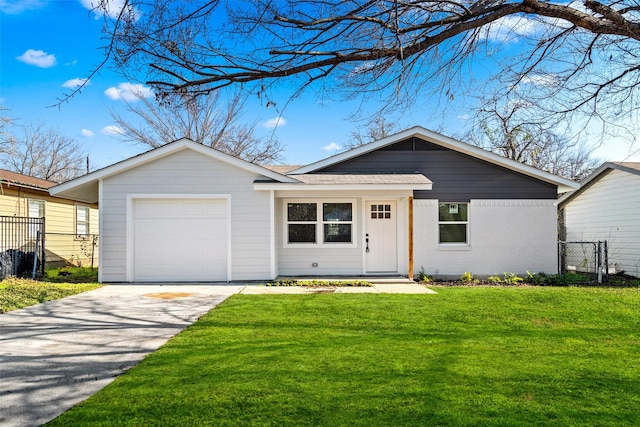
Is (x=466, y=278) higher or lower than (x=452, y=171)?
lower

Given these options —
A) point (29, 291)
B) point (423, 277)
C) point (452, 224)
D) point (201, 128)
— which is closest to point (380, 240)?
point (423, 277)

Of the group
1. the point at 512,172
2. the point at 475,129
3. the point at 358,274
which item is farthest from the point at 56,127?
the point at 475,129

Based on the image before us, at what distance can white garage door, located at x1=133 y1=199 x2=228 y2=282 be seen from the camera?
11.5 meters

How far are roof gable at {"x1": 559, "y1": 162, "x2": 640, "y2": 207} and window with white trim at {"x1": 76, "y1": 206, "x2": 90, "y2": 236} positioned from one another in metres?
19.2

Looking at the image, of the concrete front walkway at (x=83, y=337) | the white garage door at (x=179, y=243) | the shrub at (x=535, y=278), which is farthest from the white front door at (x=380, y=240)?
the white garage door at (x=179, y=243)

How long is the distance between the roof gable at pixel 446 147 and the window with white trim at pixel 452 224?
1619 millimetres

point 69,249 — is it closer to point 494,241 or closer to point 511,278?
point 494,241

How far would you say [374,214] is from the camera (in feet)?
42.5

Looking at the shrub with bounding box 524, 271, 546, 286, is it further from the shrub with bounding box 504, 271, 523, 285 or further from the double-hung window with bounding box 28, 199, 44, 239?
the double-hung window with bounding box 28, 199, 44, 239

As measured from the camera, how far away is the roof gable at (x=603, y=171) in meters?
13.9

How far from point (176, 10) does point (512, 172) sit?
11626mm

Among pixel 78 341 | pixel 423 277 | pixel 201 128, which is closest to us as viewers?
pixel 78 341

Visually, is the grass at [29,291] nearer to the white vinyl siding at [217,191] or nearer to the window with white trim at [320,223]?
the white vinyl siding at [217,191]

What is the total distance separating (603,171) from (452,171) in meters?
6.81
